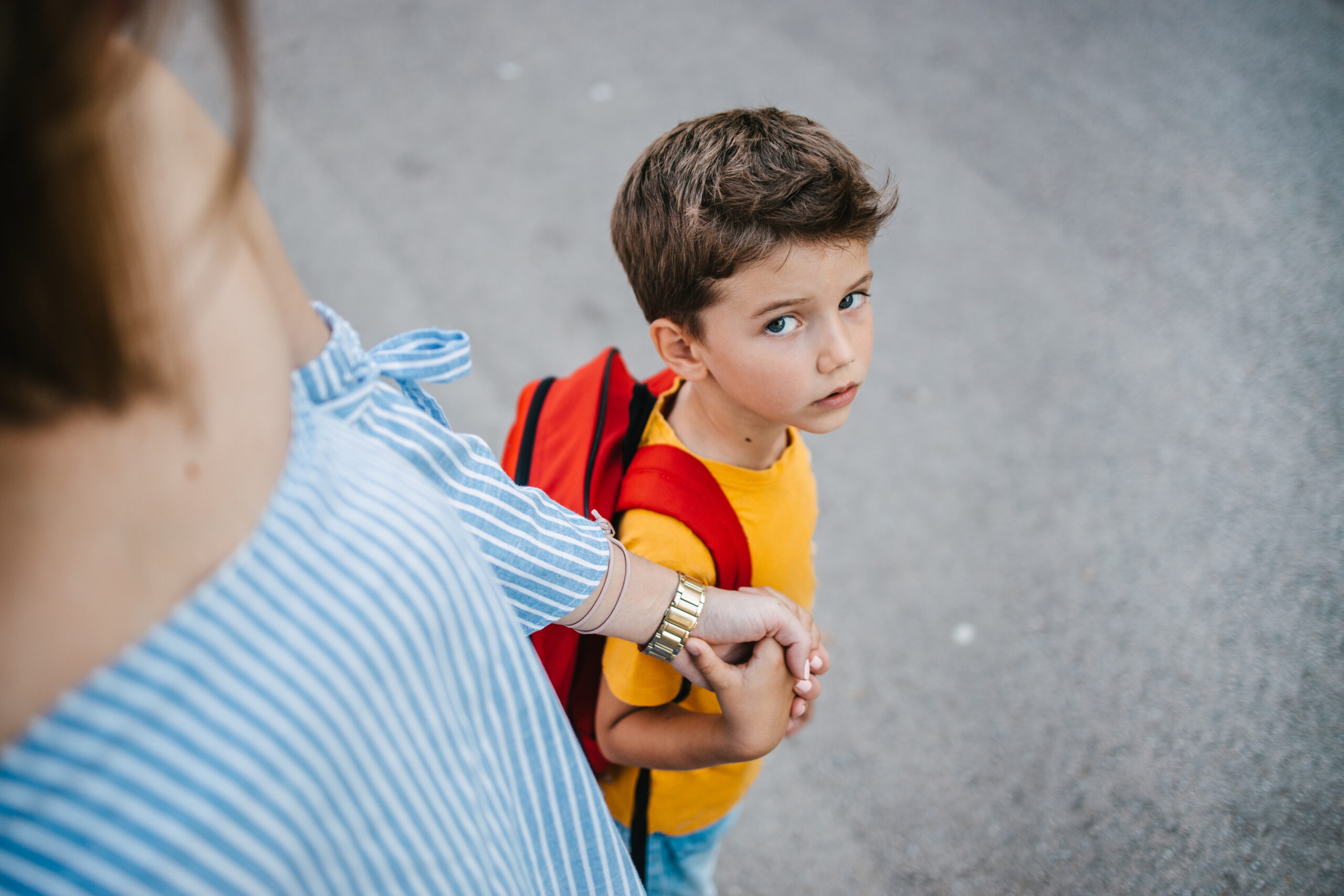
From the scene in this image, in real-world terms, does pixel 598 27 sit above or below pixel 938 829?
above

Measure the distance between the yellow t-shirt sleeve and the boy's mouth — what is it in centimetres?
27

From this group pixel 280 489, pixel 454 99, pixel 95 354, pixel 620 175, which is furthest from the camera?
pixel 454 99

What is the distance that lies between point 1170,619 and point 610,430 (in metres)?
1.87

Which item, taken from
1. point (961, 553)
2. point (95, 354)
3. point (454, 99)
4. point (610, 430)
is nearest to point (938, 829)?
point (961, 553)

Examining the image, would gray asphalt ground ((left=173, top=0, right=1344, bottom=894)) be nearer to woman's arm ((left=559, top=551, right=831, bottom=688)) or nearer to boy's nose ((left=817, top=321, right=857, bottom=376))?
woman's arm ((left=559, top=551, right=831, bottom=688))

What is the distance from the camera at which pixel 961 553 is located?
Result: 7.54ft

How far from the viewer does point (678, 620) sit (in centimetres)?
91

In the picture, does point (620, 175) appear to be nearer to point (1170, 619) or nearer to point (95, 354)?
point (1170, 619)

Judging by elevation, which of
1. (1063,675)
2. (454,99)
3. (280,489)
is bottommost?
(1063,675)

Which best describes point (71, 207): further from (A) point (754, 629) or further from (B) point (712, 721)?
(B) point (712, 721)

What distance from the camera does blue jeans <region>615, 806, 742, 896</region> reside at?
1365mm

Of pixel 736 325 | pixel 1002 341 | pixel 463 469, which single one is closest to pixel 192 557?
pixel 463 469

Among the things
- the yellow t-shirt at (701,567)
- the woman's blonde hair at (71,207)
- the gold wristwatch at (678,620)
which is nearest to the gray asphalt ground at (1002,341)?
the yellow t-shirt at (701,567)

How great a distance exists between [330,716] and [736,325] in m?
0.73
